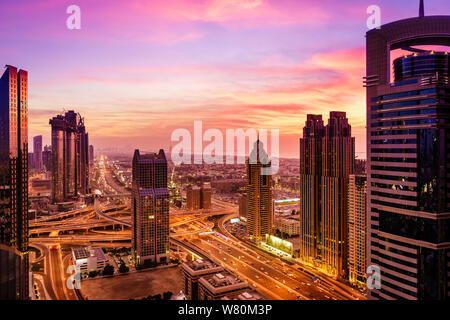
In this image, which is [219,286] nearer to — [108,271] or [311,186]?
[108,271]

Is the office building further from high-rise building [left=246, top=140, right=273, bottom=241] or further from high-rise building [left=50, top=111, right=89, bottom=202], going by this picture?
high-rise building [left=50, top=111, right=89, bottom=202]

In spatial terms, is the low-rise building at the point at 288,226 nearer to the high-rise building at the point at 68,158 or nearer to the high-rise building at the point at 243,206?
the high-rise building at the point at 243,206

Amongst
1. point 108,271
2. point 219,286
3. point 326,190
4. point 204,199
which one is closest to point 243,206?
point 204,199

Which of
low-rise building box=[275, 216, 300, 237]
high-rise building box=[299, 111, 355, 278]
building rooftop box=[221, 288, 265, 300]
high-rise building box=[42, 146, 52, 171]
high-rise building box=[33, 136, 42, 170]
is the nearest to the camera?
building rooftop box=[221, 288, 265, 300]

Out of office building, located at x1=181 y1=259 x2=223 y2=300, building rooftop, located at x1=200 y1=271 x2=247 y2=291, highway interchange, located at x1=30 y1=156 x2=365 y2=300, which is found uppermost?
building rooftop, located at x1=200 y1=271 x2=247 y2=291

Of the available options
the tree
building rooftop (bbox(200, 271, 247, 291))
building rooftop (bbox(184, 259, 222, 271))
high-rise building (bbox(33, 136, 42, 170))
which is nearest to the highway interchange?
the tree

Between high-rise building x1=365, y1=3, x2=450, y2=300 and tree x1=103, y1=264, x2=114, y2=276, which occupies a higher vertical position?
high-rise building x1=365, y1=3, x2=450, y2=300

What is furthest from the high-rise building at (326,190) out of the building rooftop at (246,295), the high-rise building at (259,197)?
the building rooftop at (246,295)
